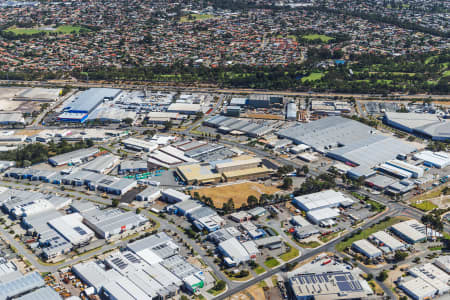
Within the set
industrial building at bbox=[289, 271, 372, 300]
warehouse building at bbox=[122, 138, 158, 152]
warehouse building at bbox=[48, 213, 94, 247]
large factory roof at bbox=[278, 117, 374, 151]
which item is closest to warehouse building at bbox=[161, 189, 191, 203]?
warehouse building at bbox=[48, 213, 94, 247]

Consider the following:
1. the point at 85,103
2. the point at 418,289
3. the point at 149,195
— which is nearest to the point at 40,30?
the point at 85,103

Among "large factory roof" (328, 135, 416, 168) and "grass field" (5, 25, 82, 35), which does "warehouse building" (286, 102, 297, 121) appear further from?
"grass field" (5, 25, 82, 35)

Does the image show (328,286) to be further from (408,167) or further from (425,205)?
(408,167)

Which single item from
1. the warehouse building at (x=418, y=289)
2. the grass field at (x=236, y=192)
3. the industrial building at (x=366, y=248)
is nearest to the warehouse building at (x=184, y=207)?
the grass field at (x=236, y=192)

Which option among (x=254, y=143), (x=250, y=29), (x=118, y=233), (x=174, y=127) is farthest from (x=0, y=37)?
(x=118, y=233)

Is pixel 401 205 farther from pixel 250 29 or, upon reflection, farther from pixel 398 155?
pixel 250 29
